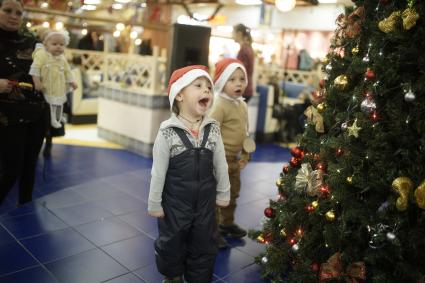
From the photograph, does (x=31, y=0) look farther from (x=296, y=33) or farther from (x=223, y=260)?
(x=223, y=260)

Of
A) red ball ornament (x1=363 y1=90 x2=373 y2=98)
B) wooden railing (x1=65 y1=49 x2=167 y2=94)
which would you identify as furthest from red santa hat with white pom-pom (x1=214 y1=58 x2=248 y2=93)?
wooden railing (x1=65 y1=49 x2=167 y2=94)

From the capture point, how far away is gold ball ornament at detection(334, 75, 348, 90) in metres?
2.22

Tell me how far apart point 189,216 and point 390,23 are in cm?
133

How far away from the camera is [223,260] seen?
2.86 metres

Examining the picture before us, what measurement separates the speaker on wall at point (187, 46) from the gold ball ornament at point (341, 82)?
3071mm

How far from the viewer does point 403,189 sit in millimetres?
1759

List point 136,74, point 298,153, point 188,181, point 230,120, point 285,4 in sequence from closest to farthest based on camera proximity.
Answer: point 188,181
point 298,153
point 230,120
point 285,4
point 136,74

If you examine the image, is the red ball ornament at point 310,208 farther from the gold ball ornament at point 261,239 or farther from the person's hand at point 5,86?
the person's hand at point 5,86

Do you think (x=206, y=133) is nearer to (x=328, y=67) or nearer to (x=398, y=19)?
(x=328, y=67)

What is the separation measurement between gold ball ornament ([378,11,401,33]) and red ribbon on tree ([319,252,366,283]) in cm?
111

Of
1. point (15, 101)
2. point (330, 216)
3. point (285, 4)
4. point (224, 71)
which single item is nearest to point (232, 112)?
point (224, 71)

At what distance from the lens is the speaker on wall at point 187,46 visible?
502 centimetres

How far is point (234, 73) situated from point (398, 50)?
1209mm

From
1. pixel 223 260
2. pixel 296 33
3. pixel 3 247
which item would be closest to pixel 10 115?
pixel 3 247
